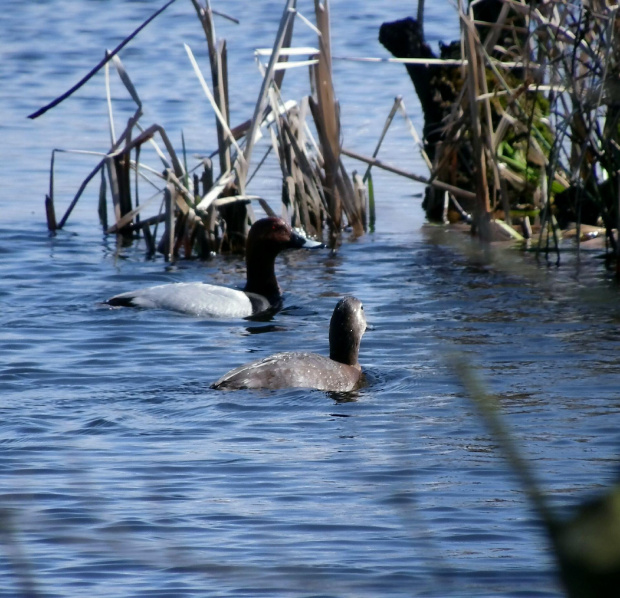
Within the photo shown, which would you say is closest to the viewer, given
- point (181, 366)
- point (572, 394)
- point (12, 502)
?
point (12, 502)

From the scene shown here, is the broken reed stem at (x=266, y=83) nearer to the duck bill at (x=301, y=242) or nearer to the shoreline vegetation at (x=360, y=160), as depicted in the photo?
the shoreline vegetation at (x=360, y=160)

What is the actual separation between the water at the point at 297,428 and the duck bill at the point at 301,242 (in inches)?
9.5

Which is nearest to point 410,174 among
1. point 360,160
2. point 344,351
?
point 360,160

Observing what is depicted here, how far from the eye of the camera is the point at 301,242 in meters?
10.3

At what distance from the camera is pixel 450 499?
182 inches

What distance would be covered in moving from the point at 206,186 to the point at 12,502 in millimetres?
6295

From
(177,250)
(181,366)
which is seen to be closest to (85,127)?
(177,250)

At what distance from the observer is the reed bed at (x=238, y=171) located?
33.6 ft

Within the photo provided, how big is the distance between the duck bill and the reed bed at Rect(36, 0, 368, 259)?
0.59 metres

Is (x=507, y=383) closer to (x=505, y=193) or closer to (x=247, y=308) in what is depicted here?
(x=247, y=308)

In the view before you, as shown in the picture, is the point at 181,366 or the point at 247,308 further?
the point at 247,308

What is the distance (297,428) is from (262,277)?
394cm

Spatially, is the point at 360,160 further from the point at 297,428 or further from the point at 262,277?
the point at 297,428

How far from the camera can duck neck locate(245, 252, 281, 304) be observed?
9.55 m
